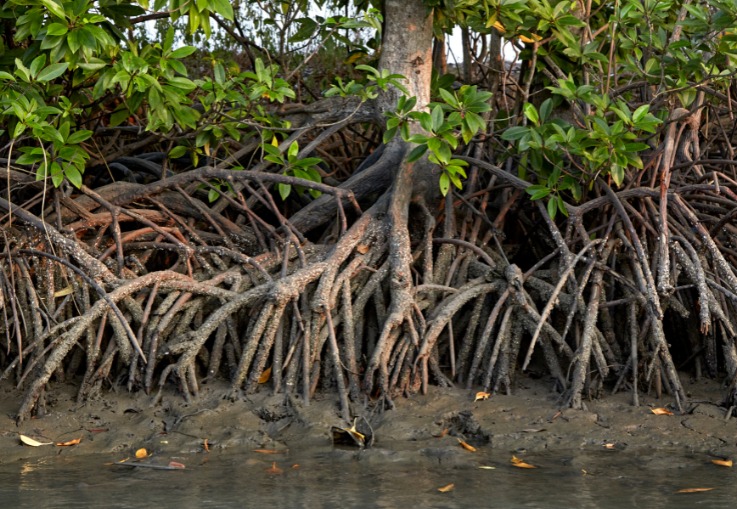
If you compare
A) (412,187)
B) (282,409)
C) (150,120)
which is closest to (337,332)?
(282,409)

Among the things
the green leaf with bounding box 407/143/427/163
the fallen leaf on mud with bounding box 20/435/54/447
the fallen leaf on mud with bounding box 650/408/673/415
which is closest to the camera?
the fallen leaf on mud with bounding box 20/435/54/447

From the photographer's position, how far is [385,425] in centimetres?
496

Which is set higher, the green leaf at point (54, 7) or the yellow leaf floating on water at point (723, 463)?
the green leaf at point (54, 7)

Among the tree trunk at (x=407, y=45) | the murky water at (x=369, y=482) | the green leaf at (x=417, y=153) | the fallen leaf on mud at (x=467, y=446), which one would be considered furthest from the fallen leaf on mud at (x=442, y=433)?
the tree trunk at (x=407, y=45)

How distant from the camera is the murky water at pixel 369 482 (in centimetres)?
394

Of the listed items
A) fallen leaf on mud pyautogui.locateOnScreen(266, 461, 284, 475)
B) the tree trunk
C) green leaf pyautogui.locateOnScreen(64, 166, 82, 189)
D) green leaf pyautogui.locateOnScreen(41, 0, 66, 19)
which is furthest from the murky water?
the tree trunk

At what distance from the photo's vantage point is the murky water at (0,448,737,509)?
12.9 ft

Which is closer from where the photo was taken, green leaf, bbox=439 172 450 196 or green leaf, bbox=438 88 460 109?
green leaf, bbox=438 88 460 109

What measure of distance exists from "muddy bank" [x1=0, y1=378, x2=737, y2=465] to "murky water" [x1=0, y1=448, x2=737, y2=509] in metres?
0.11

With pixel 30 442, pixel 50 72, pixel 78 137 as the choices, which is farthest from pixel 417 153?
pixel 30 442

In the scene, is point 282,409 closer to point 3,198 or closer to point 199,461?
point 199,461

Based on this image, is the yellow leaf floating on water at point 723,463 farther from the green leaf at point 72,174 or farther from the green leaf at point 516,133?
the green leaf at point 72,174

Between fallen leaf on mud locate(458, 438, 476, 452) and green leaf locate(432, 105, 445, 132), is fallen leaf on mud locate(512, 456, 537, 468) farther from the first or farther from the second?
green leaf locate(432, 105, 445, 132)

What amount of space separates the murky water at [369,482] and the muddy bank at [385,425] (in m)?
0.11
